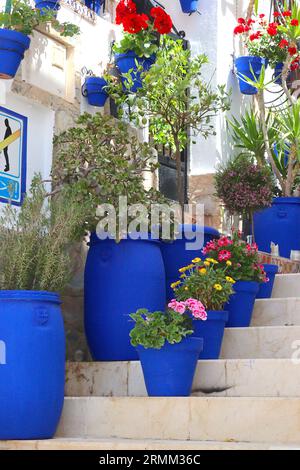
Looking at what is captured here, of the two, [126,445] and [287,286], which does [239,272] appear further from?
[126,445]

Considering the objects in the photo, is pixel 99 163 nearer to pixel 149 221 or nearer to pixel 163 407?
pixel 149 221

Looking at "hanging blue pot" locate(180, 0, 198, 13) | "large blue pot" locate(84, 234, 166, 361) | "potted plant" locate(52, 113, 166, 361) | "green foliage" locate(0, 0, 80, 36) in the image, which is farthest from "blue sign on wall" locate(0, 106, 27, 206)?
"hanging blue pot" locate(180, 0, 198, 13)

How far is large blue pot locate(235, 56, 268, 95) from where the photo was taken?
842 cm

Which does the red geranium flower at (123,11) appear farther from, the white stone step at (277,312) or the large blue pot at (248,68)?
the large blue pot at (248,68)

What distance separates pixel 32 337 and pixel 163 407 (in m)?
0.74

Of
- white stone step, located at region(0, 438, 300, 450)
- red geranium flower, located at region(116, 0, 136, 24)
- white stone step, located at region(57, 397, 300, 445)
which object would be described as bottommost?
white stone step, located at region(0, 438, 300, 450)

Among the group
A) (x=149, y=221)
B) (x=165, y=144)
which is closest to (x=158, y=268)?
(x=149, y=221)

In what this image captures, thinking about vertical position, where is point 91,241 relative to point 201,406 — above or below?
above

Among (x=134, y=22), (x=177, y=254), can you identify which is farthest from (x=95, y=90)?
(x=177, y=254)

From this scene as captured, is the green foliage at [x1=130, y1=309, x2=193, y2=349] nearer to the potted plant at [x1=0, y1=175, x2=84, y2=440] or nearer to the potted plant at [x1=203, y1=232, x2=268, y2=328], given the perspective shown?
Result: the potted plant at [x1=0, y1=175, x2=84, y2=440]

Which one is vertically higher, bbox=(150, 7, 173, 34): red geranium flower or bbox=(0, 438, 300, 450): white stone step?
bbox=(150, 7, 173, 34): red geranium flower

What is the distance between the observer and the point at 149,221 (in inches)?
223

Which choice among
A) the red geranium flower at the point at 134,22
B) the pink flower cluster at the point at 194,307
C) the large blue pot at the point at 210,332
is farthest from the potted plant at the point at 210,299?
the red geranium flower at the point at 134,22

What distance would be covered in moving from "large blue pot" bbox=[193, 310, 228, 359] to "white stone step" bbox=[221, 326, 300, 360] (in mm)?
322
